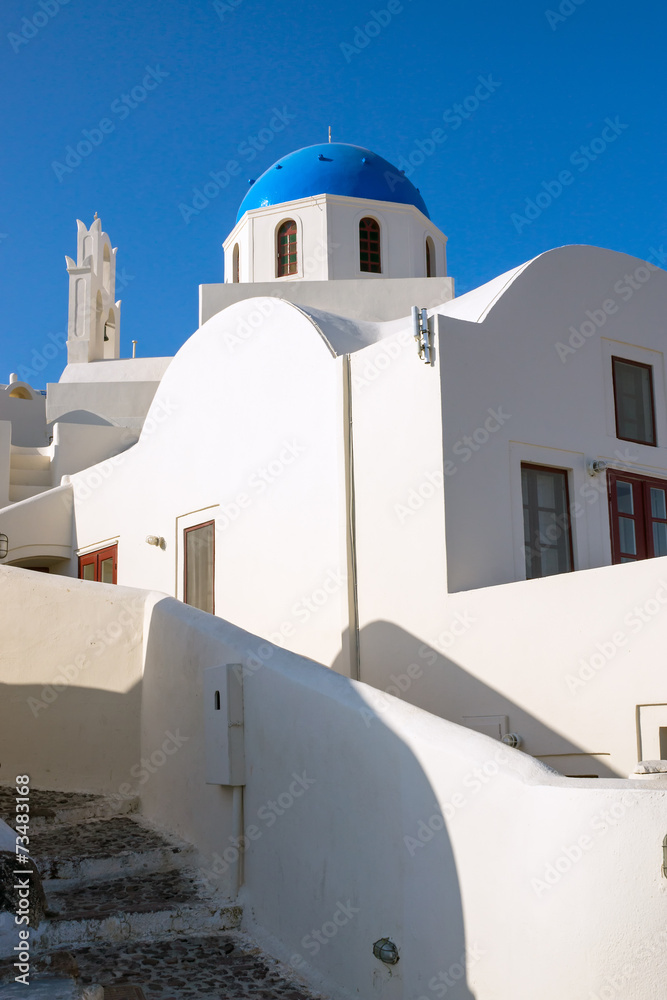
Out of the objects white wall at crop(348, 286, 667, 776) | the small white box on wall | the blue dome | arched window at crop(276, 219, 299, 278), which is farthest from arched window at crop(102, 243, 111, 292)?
the small white box on wall

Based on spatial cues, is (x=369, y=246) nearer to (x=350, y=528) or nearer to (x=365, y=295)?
(x=365, y=295)

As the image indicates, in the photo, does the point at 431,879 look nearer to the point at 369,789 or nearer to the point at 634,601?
the point at 369,789

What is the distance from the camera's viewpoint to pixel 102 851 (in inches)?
257

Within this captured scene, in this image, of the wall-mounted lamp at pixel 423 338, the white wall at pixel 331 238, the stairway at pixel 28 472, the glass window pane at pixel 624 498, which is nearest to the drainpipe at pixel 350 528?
the wall-mounted lamp at pixel 423 338

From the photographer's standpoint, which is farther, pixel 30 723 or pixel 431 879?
pixel 30 723

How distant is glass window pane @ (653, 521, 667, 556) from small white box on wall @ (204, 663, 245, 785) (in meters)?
4.93

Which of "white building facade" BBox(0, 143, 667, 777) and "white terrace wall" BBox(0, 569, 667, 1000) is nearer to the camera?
"white terrace wall" BBox(0, 569, 667, 1000)

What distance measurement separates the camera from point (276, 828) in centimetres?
588

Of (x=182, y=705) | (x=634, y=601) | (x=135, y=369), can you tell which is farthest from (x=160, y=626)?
(x=135, y=369)

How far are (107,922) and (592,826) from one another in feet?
9.86

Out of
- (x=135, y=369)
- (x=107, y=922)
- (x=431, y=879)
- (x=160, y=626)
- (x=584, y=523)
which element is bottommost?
(x=107, y=922)

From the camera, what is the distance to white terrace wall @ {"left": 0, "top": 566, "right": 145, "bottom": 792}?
7.61m

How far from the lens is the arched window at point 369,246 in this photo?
1720 cm

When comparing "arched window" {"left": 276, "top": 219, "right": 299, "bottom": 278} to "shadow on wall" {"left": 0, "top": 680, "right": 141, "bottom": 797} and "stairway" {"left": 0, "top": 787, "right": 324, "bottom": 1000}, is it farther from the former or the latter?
"stairway" {"left": 0, "top": 787, "right": 324, "bottom": 1000}
